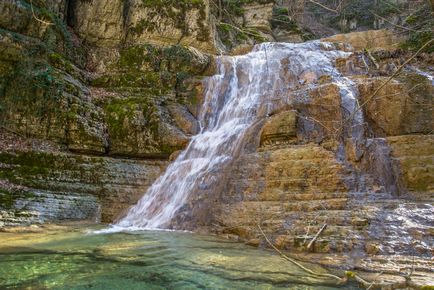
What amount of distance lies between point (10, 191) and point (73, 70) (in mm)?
5433

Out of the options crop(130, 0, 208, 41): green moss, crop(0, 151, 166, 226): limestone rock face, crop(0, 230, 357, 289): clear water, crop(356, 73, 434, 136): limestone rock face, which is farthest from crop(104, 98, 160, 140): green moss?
crop(356, 73, 434, 136): limestone rock face

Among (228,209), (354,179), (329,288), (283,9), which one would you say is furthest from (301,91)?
(283,9)

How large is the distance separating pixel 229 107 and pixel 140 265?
8.92 meters

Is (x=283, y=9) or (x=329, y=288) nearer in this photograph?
(x=329, y=288)

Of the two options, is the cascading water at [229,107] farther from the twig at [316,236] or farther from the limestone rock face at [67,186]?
the twig at [316,236]

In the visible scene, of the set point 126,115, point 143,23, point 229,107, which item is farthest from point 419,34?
point 126,115

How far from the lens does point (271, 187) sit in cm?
715

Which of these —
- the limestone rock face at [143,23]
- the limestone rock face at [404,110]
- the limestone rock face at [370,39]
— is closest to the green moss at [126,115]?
the limestone rock face at [143,23]

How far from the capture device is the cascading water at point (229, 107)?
8.45 m

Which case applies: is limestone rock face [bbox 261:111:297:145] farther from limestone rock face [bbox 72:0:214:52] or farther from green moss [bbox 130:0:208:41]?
green moss [bbox 130:0:208:41]

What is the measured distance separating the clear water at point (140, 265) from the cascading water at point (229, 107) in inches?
99.5

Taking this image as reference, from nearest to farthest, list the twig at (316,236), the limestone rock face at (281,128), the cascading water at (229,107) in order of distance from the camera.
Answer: the twig at (316,236), the cascading water at (229,107), the limestone rock face at (281,128)

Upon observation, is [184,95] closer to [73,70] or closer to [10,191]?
[73,70]

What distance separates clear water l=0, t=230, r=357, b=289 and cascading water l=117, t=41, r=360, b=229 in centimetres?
253
